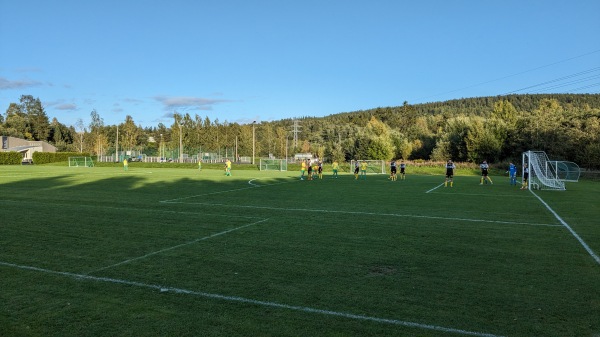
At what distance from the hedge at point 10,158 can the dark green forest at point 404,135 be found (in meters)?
15.3

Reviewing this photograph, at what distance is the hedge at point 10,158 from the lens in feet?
253

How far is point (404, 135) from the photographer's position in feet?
323

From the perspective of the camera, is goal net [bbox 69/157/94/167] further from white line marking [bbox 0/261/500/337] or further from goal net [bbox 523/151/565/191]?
white line marking [bbox 0/261/500/337]

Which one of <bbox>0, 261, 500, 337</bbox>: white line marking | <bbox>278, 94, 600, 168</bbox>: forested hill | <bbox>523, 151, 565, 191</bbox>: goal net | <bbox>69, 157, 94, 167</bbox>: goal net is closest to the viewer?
<bbox>0, 261, 500, 337</bbox>: white line marking

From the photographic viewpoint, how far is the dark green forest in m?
58.9

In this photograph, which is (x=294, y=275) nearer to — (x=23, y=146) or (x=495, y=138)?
(x=495, y=138)

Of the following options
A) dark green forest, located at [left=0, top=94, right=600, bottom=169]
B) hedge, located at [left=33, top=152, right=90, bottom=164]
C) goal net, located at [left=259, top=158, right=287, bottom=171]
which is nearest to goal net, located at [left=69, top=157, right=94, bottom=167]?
hedge, located at [left=33, top=152, right=90, bottom=164]

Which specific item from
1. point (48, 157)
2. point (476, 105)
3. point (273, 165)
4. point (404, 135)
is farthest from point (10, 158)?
point (476, 105)

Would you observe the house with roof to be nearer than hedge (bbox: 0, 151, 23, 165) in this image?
No

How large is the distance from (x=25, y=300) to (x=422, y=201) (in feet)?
53.3

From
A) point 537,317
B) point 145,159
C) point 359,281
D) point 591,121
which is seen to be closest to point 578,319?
point 537,317

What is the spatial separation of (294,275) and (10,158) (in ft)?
288

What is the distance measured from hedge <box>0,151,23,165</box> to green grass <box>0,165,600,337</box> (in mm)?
76070

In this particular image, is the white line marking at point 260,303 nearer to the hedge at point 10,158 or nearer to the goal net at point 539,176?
the goal net at point 539,176
